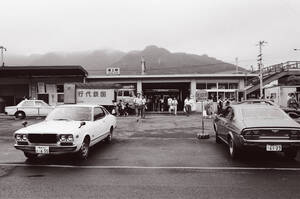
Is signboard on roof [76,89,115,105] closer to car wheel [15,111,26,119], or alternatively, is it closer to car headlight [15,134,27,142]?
car wheel [15,111,26,119]

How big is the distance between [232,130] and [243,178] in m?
2.16

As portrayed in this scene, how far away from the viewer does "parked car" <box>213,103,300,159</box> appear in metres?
7.11

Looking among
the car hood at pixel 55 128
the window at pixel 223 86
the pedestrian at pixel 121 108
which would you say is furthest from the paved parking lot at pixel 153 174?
the window at pixel 223 86

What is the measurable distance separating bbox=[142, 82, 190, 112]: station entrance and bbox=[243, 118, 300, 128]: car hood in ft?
85.5

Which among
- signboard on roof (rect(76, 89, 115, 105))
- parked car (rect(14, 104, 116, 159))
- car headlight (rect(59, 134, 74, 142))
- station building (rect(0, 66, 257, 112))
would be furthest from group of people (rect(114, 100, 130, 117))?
car headlight (rect(59, 134, 74, 142))

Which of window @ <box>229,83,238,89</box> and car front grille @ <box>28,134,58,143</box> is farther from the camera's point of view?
window @ <box>229,83,238,89</box>

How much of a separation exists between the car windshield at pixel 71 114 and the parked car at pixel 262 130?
4.22 m

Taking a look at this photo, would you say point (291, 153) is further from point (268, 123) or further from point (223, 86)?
point (223, 86)

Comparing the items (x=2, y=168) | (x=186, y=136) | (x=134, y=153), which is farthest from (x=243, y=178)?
(x=186, y=136)

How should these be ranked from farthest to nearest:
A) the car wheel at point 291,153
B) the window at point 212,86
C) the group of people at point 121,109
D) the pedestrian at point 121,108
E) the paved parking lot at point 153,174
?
1. the window at point 212,86
2. the pedestrian at point 121,108
3. the group of people at point 121,109
4. the car wheel at point 291,153
5. the paved parking lot at point 153,174

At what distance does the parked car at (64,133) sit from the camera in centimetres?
718

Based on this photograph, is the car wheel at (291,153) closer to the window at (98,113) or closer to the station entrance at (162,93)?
the window at (98,113)

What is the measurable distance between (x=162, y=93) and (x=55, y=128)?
30.5m

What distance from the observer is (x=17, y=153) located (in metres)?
8.94
